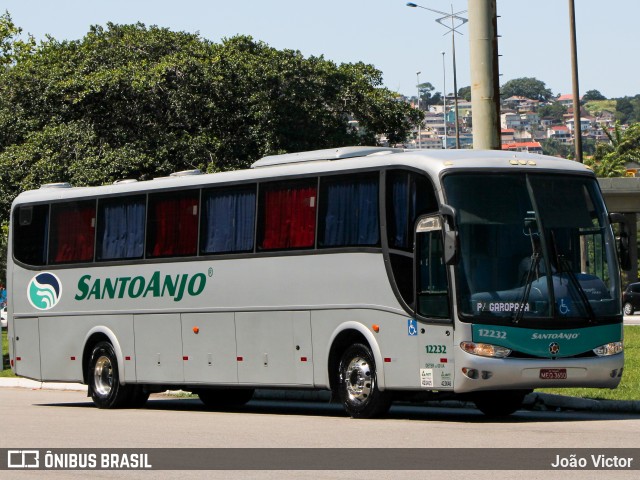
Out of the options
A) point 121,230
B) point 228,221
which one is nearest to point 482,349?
point 228,221

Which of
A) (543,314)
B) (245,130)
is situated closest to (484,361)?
(543,314)

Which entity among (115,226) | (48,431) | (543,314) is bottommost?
(48,431)

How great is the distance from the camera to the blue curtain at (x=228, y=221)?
1944cm

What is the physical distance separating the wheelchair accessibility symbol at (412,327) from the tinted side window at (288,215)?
2151 mm

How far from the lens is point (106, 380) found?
22219 millimetres

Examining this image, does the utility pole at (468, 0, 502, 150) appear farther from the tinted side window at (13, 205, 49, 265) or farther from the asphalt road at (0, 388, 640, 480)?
the tinted side window at (13, 205, 49, 265)

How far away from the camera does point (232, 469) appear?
37.1 ft

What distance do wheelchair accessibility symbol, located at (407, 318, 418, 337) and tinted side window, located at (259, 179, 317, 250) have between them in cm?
215

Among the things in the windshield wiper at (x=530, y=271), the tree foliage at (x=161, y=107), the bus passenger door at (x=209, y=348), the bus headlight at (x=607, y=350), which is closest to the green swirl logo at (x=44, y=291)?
the bus passenger door at (x=209, y=348)

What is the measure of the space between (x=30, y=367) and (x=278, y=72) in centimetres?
2759

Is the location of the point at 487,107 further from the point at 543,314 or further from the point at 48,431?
the point at 48,431

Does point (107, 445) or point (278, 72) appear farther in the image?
point (278, 72)

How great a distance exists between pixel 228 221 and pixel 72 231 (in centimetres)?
405

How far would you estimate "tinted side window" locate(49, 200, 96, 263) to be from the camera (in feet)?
73.9
